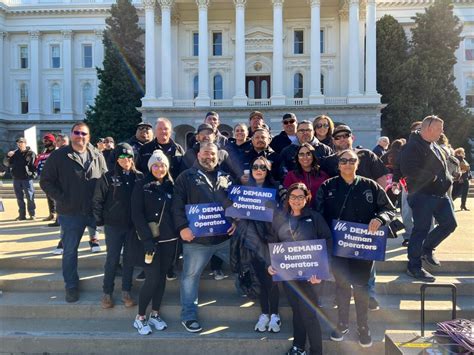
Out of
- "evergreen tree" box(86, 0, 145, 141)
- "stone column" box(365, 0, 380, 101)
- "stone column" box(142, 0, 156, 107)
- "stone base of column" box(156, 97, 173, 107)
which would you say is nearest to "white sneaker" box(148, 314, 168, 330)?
"stone base of column" box(156, 97, 173, 107)

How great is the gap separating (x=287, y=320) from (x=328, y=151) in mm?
2407

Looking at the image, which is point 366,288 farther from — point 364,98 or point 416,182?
point 364,98

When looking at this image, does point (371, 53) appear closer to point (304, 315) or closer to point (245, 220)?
point (245, 220)

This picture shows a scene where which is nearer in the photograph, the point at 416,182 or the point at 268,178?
the point at 268,178

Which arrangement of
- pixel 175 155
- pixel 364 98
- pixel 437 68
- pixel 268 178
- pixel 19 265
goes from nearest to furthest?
pixel 268 178 → pixel 175 155 → pixel 19 265 → pixel 364 98 → pixel 437 68

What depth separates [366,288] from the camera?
4770 millimetres

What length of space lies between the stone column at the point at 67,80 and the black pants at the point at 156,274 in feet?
175

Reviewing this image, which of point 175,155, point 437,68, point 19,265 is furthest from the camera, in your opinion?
point 437,68

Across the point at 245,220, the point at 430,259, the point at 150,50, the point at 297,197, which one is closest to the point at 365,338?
the point at 297,197

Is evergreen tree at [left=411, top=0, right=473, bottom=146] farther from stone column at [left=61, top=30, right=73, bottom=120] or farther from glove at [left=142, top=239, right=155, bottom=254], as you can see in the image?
stone column at [left=61, top=30, right=73, bottom=120]

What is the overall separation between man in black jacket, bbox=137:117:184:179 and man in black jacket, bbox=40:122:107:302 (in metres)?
0.81

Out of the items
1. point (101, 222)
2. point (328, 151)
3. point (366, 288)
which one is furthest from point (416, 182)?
point (101, 222)

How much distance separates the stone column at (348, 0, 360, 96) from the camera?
1420 inches

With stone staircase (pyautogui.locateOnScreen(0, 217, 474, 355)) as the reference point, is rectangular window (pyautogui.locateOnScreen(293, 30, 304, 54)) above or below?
above
